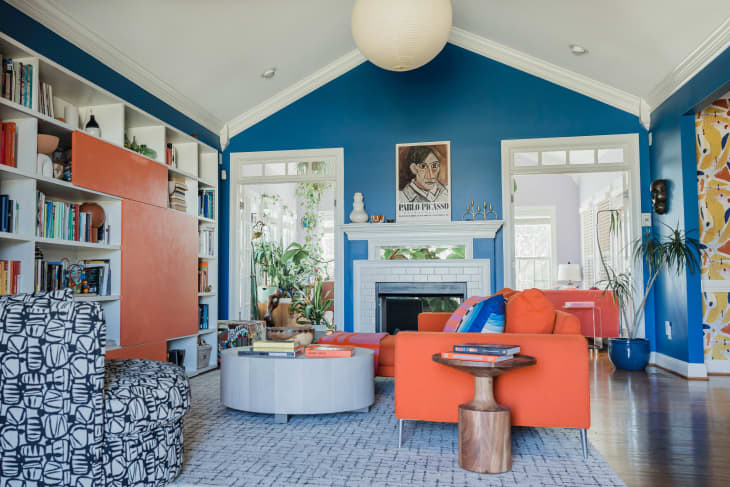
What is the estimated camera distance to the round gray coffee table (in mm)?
3348

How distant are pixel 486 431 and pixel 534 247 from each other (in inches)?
343

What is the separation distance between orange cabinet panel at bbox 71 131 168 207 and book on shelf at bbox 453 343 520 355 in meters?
2.79

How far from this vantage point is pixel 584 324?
7094 millimetres

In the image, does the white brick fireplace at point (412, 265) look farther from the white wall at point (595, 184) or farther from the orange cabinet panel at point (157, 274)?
the white wall at point (595, 184)

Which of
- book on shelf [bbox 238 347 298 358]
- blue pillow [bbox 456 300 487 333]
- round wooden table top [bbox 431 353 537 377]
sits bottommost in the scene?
book on shelf [bbox 238 347 298 358]

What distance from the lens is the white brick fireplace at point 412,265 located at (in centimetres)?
588

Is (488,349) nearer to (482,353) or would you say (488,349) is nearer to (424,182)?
(482,353)

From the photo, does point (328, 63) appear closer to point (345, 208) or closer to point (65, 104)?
point (345, 208)

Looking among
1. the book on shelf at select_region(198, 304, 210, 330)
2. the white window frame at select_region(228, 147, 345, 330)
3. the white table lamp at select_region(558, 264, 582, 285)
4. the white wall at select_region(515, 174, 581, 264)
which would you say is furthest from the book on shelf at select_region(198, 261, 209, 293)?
the white wall at select_region(515, 174, 581, 264)

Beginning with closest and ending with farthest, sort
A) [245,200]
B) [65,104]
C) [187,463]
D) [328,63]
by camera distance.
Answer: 1. [187,463]
2. [65,104]
3. [328,63]
4. [245,200]

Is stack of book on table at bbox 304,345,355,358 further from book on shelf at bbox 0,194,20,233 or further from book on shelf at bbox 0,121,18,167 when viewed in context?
book on shelf at bbox 0,121,18,167

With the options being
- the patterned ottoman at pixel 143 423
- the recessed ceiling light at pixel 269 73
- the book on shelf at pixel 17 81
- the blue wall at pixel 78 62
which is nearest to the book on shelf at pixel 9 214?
the book on shelf at pixel 17 81

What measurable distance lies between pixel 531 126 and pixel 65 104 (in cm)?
443

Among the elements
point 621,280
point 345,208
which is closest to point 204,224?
point 345,208
